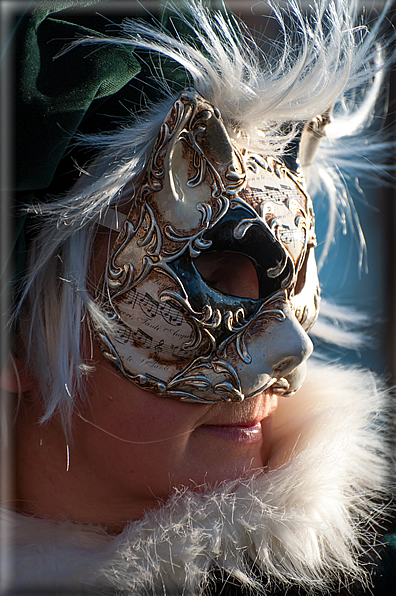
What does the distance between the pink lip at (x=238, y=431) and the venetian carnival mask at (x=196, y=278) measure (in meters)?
0.08

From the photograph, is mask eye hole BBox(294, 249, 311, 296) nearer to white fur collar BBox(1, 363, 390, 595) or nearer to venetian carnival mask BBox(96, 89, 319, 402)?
venetian carnival mask BBox(96, 89, 319, 402)

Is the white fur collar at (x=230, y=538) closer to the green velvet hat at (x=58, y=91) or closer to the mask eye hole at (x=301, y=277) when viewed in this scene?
the mask eye hole at (x=301, y=277)

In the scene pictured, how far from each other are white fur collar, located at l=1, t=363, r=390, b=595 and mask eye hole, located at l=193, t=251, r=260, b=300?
348mm

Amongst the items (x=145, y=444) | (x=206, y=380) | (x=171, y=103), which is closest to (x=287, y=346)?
(x=206, y=380)

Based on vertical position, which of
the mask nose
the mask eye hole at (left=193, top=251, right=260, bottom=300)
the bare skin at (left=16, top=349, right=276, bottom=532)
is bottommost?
the bare skin at (left=16, top=349, right=276, bottom=532)

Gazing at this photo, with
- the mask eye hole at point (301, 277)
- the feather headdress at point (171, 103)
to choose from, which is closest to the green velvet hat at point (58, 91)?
the feather headdress at point (171, 103)

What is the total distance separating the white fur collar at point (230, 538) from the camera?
0.81 m

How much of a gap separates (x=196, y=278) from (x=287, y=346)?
7.8 inches

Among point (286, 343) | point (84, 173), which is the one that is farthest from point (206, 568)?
point (84, 173)

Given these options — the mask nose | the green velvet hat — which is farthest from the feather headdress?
the mask nose

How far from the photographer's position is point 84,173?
829 millimetres

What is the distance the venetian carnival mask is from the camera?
0.80m

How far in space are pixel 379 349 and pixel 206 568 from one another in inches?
40.6

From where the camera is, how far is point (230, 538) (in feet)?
2.71
